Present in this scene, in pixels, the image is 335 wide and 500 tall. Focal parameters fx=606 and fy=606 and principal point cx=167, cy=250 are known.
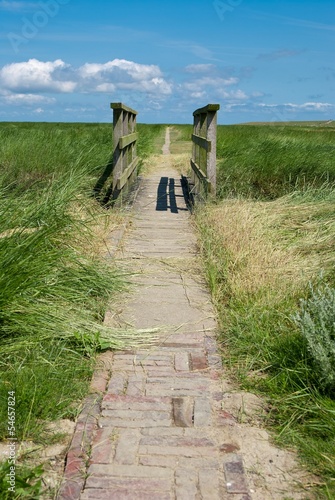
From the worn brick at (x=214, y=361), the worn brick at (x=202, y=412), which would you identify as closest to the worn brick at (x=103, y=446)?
the worn brick at (x=202, y=412)

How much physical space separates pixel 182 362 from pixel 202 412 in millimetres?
596

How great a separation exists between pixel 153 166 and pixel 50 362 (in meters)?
13.0

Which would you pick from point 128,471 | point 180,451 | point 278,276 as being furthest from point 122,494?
point 278,276

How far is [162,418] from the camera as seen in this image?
9.75ft

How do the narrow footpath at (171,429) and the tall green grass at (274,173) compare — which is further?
the tall green grass at (274,173)

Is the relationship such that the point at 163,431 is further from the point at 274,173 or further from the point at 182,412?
the point at 274,173

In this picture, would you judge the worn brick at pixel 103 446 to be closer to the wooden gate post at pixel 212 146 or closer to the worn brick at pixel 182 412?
the worn brick at pixel 182 412

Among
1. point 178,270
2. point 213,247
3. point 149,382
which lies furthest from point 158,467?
point 213,247

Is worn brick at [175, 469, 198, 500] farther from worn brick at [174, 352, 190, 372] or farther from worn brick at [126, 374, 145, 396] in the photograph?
worn brick at [174, 352, 190, 372]

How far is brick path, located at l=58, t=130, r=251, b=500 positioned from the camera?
2.47 metres

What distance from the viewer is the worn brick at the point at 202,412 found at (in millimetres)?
2943

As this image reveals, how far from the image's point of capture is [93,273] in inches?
183

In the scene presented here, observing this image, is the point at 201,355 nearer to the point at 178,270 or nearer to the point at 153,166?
the point at 178,270

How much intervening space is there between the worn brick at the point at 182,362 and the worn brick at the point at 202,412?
377 millimetres
